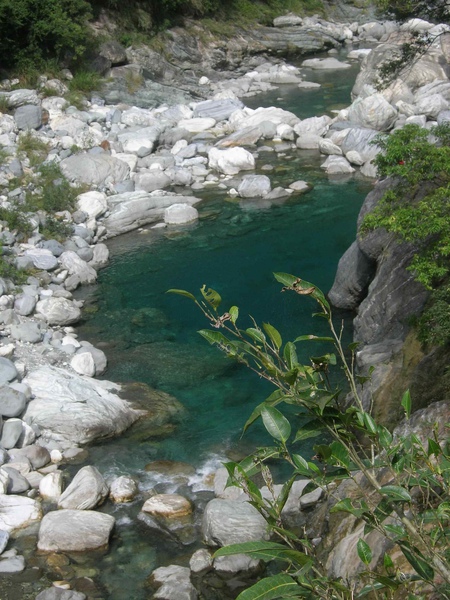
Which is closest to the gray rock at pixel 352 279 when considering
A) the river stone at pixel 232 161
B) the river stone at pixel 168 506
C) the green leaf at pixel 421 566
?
the river stone at pixel 168 506

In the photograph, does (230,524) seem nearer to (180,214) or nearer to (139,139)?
(180,214)

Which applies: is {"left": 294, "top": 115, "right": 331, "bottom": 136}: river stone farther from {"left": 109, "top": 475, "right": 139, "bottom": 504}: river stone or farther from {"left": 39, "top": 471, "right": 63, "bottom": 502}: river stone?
{"left": 39, "top": 471, "right": 63, "bottom": 502}: river stone

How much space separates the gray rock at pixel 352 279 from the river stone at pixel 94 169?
7.65 m

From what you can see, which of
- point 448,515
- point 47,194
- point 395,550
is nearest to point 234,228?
point 47,194

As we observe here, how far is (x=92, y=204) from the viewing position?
16.7 m

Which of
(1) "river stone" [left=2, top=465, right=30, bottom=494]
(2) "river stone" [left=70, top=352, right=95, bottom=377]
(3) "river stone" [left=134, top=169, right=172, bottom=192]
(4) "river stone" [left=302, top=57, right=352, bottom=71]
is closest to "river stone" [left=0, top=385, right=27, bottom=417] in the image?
(1) "river stone" [left=2, top=465, right=30, bottom=494]

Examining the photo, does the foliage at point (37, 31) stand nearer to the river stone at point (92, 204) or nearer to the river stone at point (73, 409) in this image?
the river stone at point (92, 204)

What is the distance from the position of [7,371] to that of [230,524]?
413 centimetres

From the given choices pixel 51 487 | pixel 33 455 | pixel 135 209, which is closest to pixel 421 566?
pixel 51 487

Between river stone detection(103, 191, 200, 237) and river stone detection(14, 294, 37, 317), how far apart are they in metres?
4.01

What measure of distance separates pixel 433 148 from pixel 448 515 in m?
7.29

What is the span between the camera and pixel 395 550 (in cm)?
543

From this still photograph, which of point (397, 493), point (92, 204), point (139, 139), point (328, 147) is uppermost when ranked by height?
point (397, 493)

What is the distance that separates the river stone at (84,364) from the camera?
11.0 meters
